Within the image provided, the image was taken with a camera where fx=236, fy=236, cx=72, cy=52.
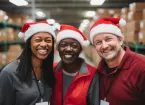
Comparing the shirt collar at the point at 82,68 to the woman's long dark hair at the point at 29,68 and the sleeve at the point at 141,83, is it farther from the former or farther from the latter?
the sleeve at the point at 141,83

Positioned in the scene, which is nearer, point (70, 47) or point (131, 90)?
point (131, 90)

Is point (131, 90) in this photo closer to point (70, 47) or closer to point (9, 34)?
point (70, 47)

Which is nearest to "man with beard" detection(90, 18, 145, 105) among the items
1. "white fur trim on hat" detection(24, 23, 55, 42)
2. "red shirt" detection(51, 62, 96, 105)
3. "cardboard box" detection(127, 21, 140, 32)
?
"red shirt" detection(51, 62, 96, 105)

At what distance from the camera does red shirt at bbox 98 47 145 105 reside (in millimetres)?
2064

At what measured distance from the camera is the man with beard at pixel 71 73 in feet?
8.26

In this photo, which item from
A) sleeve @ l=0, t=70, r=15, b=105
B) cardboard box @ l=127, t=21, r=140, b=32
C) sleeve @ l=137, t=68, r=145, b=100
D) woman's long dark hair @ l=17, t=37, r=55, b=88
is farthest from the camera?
cardboard box @ l=127, t=21, r=140, b=32

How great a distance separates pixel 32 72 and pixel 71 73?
1.58ft

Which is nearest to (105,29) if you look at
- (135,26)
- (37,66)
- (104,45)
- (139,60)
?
(104,45)

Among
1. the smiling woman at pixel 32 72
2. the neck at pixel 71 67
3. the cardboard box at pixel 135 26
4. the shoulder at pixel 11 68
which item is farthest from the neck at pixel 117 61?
the cardboard box at pixel 135 26

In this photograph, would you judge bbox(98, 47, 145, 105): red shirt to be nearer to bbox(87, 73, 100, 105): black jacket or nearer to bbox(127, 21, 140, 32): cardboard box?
bbox(87, 73, 100, 105): black jacket

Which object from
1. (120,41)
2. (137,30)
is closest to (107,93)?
(120,41)

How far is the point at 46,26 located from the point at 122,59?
881 mm

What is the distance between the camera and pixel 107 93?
2.29 meters

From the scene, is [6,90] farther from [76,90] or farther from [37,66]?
[76,90]
